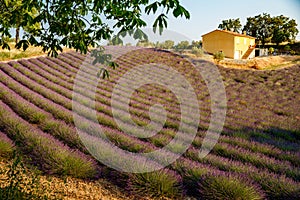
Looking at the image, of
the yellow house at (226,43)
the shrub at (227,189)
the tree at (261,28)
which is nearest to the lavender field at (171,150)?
the shrub at (227,189)

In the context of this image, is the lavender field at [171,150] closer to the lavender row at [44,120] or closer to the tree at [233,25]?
the lavender row at [44,120]

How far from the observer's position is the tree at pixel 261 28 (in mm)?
51125

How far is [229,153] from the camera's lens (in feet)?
20.4

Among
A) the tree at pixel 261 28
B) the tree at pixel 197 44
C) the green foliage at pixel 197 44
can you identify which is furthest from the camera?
the tree at pixel 261 28

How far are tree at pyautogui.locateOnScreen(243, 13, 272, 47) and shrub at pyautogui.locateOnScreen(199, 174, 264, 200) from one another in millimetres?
50367

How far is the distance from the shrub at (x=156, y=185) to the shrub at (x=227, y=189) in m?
0.36

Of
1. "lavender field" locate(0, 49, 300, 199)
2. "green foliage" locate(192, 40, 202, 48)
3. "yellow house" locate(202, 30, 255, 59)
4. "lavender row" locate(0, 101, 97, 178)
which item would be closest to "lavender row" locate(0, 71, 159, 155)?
"lavender field" locate(0, 49, 300, 199)

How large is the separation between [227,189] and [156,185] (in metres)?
0.94

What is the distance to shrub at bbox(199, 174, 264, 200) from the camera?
394cm

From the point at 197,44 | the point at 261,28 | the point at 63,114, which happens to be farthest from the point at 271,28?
the point at 63,114

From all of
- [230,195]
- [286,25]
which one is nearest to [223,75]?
[230,195]

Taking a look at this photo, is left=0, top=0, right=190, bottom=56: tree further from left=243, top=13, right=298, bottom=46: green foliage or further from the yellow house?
left=243, top=13, right=298, bottom=46: green foliage

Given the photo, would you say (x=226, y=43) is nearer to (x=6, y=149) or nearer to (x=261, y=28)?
(x=261, y=28)

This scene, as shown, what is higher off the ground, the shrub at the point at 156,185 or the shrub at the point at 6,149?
the shrub at the point at 6,149
